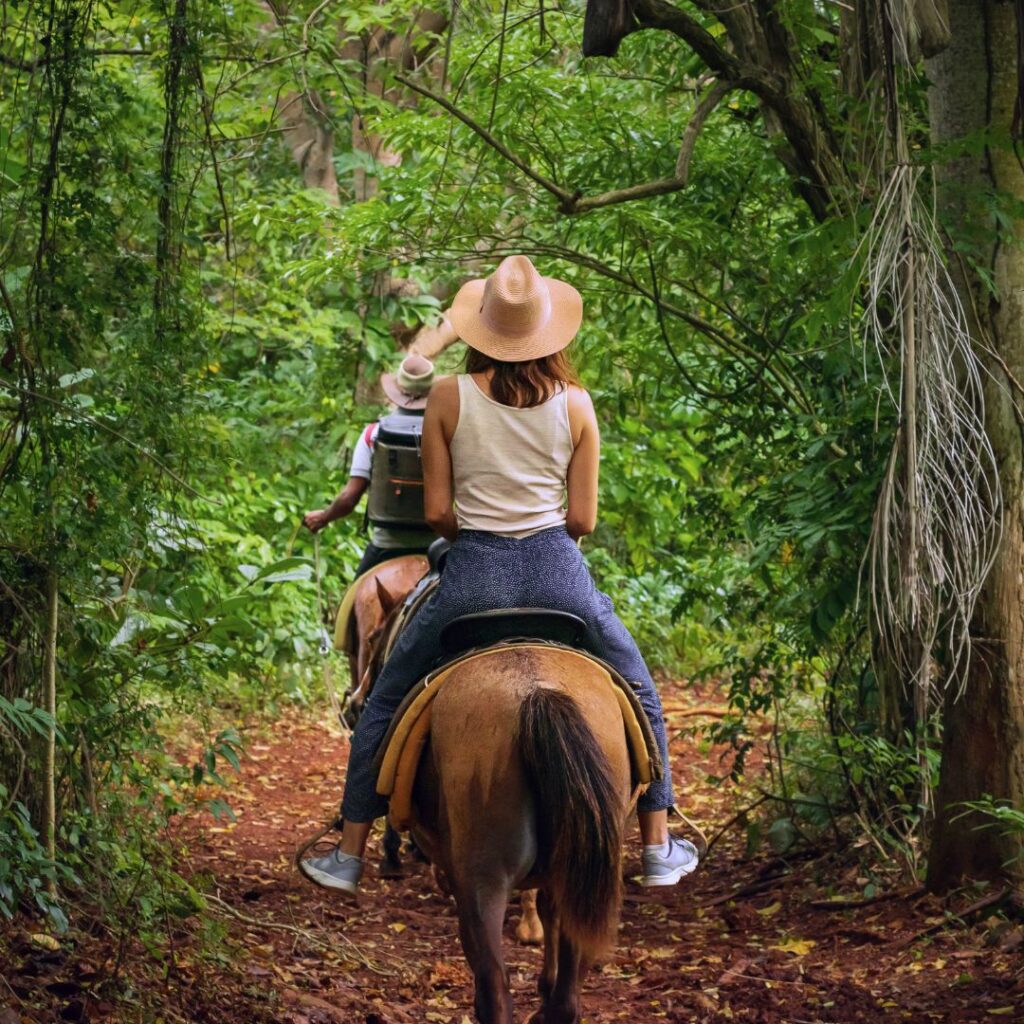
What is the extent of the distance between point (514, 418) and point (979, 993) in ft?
9.11

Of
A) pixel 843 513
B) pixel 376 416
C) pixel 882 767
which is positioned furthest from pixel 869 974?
pixel 376 416

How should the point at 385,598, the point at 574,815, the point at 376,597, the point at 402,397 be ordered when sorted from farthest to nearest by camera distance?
1. the point at 402,397
2. the point at 376,597
3. the point at 385,598
4. the point at 574,815

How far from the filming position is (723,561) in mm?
8789

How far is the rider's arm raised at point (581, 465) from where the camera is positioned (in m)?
4.75

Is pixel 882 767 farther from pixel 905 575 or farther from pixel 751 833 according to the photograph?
pixel 905 575

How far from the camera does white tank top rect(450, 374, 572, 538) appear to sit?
4.67 m

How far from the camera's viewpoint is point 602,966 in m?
6.25

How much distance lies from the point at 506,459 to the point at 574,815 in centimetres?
129

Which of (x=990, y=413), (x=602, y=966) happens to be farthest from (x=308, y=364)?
(x=990, y=413)

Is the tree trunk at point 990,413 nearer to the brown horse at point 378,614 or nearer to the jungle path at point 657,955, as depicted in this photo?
the jungle path at point 657,955

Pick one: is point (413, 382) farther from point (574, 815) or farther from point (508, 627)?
point (574, 815)

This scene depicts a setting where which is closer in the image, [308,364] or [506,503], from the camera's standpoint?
[506,503]

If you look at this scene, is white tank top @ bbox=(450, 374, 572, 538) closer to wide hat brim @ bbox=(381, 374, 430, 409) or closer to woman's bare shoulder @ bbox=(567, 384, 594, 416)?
woman's bare shoulder @ bbox=(567, 384, 594, 416)

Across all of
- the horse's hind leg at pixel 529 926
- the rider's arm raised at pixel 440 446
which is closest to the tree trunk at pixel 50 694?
the rider's arm raised at pixel 440 446
